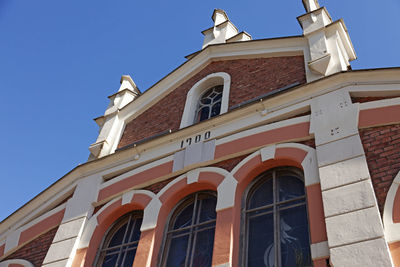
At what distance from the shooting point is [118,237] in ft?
29.9

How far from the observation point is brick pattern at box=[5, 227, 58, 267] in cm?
940

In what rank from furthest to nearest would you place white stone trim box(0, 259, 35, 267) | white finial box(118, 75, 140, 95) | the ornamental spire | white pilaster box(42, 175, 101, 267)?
1. white finial box(118, 75, 140, 95)
2. the ornamental spire
3. white stone trim box(0, 259, 35, 267)
4. white pilaster box(42, 175, 101, 267)

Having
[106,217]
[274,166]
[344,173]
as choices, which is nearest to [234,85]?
[274,166]

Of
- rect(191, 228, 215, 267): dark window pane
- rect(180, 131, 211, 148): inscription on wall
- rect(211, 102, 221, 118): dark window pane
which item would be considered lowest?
rect(191, 228, 215, 267): dark window pane

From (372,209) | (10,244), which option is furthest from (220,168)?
(10,244)

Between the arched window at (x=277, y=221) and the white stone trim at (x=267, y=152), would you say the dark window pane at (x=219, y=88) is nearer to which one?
the white stone trim at (x=267, y=152)

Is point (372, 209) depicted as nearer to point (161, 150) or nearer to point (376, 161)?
point (376, 161)

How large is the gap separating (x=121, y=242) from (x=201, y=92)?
4691mm

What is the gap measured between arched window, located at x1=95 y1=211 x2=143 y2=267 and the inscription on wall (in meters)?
1.74

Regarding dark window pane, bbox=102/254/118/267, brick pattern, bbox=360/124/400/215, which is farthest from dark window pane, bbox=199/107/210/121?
brick pattern, bbox=360/124/400/215

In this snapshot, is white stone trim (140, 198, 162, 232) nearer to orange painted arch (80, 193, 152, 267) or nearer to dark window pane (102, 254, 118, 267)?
orange painted arch (80, 193, 152, 267)

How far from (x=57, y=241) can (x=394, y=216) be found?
21.1 ft

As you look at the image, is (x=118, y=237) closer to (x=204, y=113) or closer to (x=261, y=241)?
(x=261, y=241)

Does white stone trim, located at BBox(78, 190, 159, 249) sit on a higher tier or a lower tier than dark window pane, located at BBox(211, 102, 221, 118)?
lower
